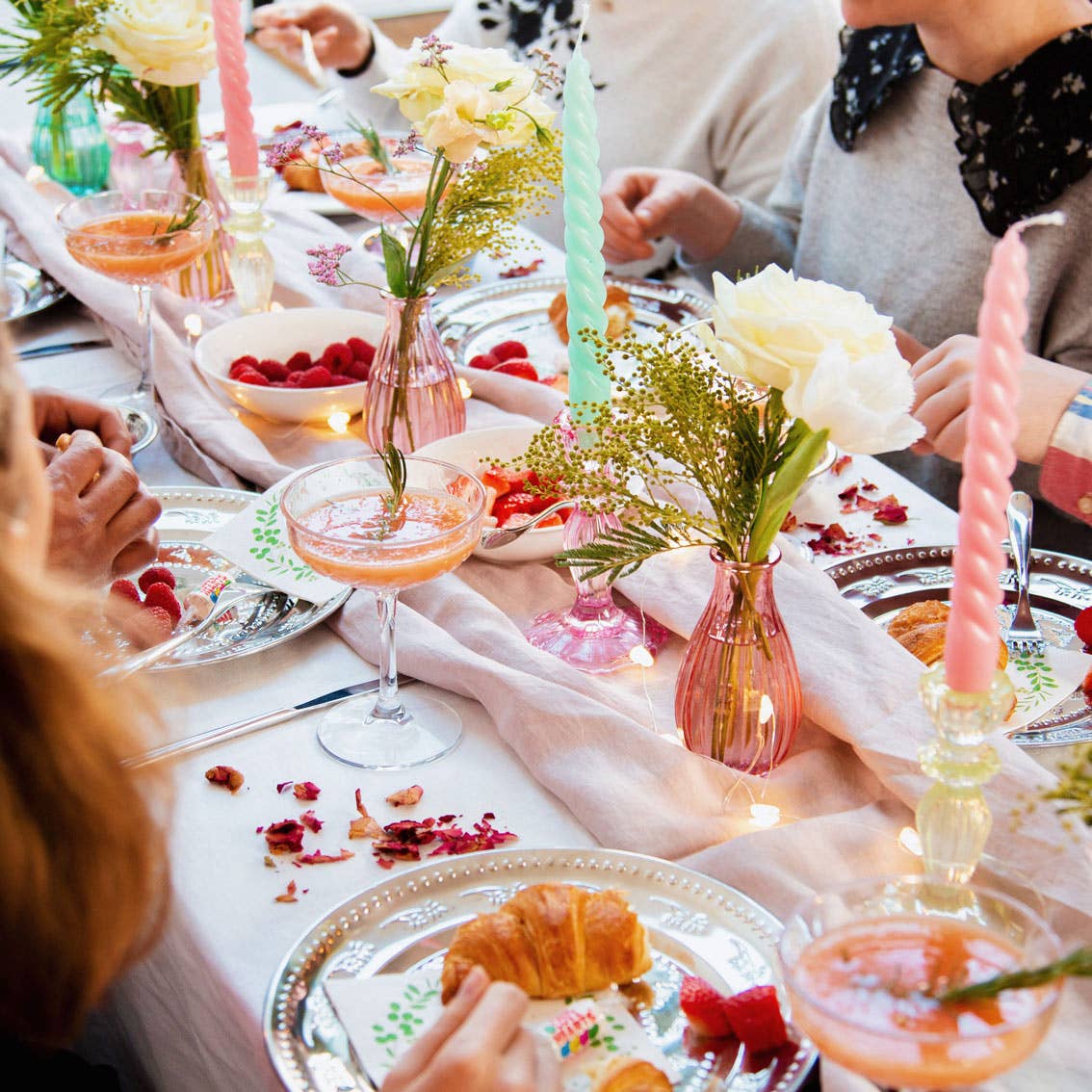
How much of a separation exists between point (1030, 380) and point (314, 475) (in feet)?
2.38

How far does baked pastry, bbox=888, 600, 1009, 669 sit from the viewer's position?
1075 mm

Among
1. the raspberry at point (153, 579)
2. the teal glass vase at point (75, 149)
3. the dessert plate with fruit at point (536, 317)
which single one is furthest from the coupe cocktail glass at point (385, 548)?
the teal glass vase at point (75, 149)

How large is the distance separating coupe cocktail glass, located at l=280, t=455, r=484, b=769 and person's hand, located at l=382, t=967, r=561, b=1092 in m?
0.33

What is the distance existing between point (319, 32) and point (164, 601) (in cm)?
184

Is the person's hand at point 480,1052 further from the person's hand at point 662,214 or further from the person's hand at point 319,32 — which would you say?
the person's hand at point 319,32

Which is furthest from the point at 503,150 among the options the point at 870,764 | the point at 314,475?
the point at 870,764

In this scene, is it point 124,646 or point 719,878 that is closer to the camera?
point 719,878

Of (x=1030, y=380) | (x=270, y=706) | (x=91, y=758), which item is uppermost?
(x=91, y=758)

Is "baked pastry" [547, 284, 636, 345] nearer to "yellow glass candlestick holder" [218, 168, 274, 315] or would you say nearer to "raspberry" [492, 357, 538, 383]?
"raspberry" [492, 357, 538, 383]

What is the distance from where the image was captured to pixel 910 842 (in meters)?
0.91

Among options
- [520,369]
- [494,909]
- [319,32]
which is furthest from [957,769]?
[319,32]

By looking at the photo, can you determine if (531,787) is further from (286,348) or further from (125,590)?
(286,348)

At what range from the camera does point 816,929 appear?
2.12 ft

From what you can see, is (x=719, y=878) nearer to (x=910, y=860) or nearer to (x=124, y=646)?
(x=910, y=860)
